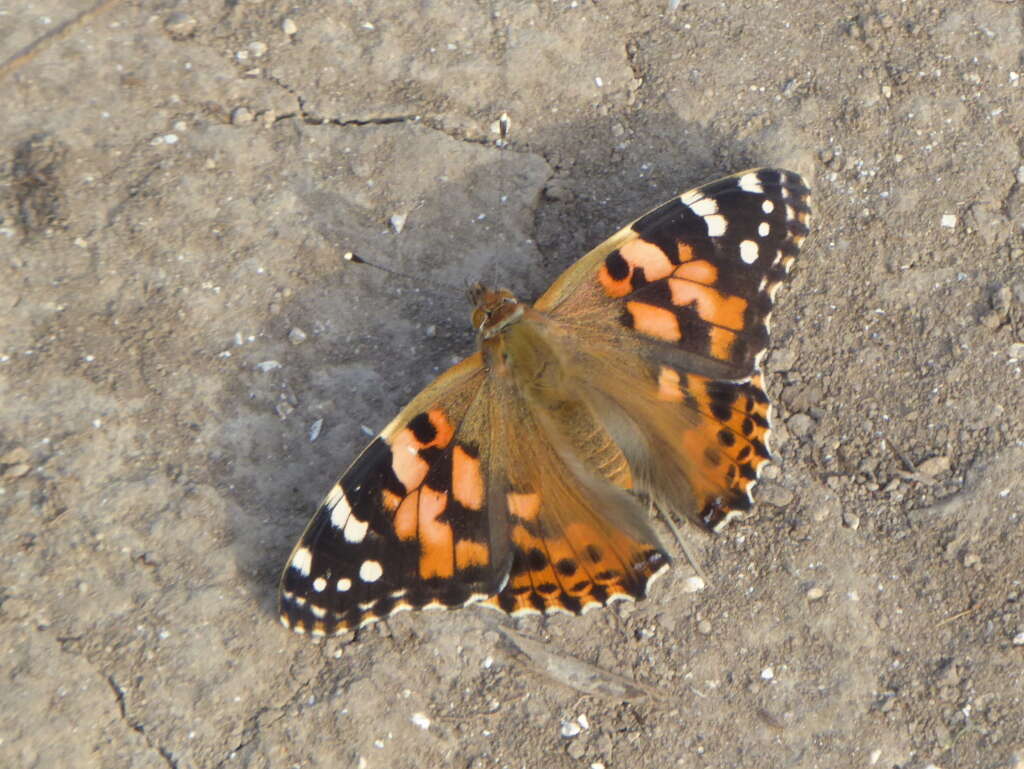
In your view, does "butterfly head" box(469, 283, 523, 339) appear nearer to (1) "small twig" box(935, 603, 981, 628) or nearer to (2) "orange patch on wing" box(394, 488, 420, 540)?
(2) "orange patch on wing" box(394, 488, 420, 540)

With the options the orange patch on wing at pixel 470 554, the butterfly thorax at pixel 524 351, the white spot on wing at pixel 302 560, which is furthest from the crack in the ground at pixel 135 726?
the butterfly thorax at pixel 524 351

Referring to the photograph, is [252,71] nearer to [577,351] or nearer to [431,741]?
[577,351]

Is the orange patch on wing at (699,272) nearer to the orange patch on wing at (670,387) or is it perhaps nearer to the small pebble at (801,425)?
the orange patch on wing at (670,387)

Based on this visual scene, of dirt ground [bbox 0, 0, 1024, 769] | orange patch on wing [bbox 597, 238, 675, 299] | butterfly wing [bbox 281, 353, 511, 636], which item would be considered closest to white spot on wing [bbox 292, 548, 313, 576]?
butterfly wing [bbox 281, 353, 511, 636]

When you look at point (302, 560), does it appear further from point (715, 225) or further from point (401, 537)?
point (715, 225)

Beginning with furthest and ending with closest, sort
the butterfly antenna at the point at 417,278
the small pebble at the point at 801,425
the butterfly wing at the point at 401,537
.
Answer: the butterfly antenna at the point at 417,278, the small pebble at the point at 801,425, the butterfly wing at the point at 401,537

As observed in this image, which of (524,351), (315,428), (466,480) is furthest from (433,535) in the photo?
Result: (315,428)
